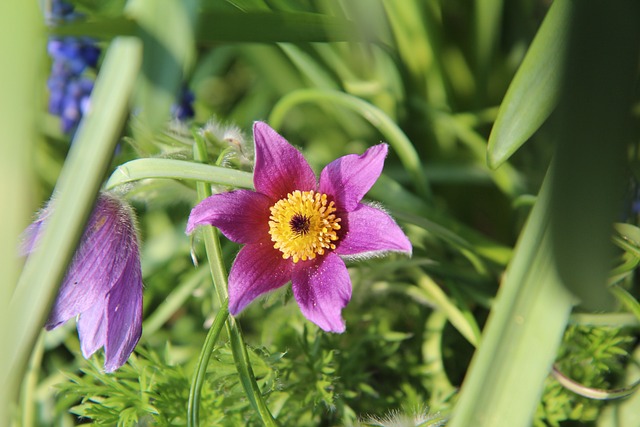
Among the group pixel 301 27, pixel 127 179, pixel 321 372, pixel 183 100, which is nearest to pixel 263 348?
pixel 321 372

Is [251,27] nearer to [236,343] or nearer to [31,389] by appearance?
[236,343]

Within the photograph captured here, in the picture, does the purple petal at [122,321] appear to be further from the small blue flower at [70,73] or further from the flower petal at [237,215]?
the small blue flower at [70,73]

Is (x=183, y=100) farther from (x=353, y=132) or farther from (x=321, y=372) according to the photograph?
(x=321, y=372)

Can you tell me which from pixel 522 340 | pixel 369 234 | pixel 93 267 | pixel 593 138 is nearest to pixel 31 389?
pixel 93 267

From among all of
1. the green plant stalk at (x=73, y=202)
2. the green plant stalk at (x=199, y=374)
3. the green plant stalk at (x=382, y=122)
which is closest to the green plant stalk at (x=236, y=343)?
the green plant stalk at (x=199, y=374)

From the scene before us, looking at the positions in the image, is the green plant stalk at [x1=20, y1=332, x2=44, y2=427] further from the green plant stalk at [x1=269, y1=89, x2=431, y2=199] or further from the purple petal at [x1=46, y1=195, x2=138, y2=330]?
the green plant stalk at [x1=269, y1=89, x2=431, y2=199]

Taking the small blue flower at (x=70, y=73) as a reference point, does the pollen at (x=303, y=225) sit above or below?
above
